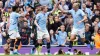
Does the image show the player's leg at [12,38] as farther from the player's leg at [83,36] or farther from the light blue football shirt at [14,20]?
the player's leg at [83,36]

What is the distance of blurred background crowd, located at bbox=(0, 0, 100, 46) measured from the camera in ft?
40.7

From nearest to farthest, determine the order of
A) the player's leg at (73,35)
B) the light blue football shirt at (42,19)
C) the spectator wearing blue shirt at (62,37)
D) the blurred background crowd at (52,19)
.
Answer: the player's leg at (73,35)
the spectator wearing blue shirt at (62,37)
the blurred background crowd at (52,19)
the light blue football shirt at (42,19)

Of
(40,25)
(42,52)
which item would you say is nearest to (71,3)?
(40,25)

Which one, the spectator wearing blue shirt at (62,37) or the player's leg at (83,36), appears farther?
the spectator wearing blue shirt at (62,37)

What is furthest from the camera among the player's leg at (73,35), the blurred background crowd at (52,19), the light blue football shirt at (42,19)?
the light blue football shirt at (42,19)

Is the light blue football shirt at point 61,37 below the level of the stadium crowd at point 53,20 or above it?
below

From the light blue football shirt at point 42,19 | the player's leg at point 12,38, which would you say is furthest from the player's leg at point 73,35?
the player's leg at point 12,38

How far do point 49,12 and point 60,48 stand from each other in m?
1.51

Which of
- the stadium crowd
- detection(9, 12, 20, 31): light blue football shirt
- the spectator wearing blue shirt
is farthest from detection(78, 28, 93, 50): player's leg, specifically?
detection(9, 12, 20, 31): light blue football shirt

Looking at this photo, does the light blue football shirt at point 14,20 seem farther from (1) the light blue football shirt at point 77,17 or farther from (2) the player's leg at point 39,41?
(1) the light blue football shirt at point 77,17

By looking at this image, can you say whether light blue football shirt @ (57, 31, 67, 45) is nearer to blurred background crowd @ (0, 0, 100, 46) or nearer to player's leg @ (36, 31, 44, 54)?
blurred background crowd @ (0, 0, 100, 46)

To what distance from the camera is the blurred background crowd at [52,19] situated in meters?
12.4

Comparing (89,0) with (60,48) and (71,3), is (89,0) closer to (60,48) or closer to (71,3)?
(71,3)

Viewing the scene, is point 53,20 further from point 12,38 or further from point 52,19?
point 12,38
